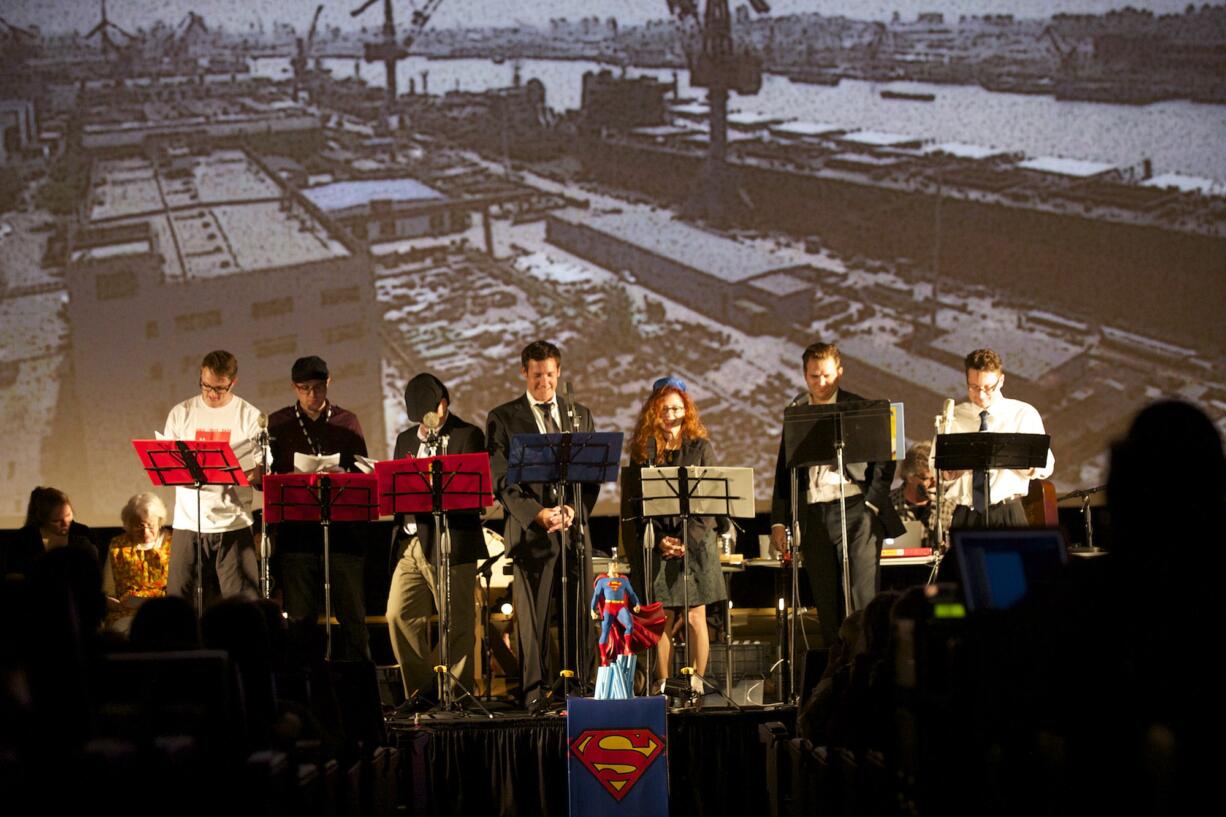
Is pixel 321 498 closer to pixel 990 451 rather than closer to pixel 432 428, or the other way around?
Answer: pixel 432 428

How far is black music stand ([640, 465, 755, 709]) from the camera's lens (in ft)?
18.7

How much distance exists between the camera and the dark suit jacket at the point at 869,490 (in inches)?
239

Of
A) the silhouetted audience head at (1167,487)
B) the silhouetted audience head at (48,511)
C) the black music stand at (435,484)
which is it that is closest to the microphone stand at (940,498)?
the black music stand at (435,484)

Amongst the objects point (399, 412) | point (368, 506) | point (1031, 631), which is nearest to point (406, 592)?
point (368, 506)

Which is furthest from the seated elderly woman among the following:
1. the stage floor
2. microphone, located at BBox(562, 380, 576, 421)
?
microphone, located at BBox(562, 380, 576, 421)

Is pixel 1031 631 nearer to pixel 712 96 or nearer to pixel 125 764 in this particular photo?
pixel 125 764

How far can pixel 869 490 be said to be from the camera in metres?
6.08

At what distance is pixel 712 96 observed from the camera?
8.61 m

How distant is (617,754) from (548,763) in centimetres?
45

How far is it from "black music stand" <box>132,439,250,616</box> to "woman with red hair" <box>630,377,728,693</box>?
174cm

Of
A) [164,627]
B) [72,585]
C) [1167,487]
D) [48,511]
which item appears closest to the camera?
[1167,487]

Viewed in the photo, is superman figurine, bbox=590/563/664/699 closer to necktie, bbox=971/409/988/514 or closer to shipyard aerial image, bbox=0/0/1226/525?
necktie, bbox=971/409/988/514

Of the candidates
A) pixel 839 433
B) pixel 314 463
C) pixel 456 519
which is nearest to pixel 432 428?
pixel 456 519

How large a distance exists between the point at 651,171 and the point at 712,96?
0.62 metres
